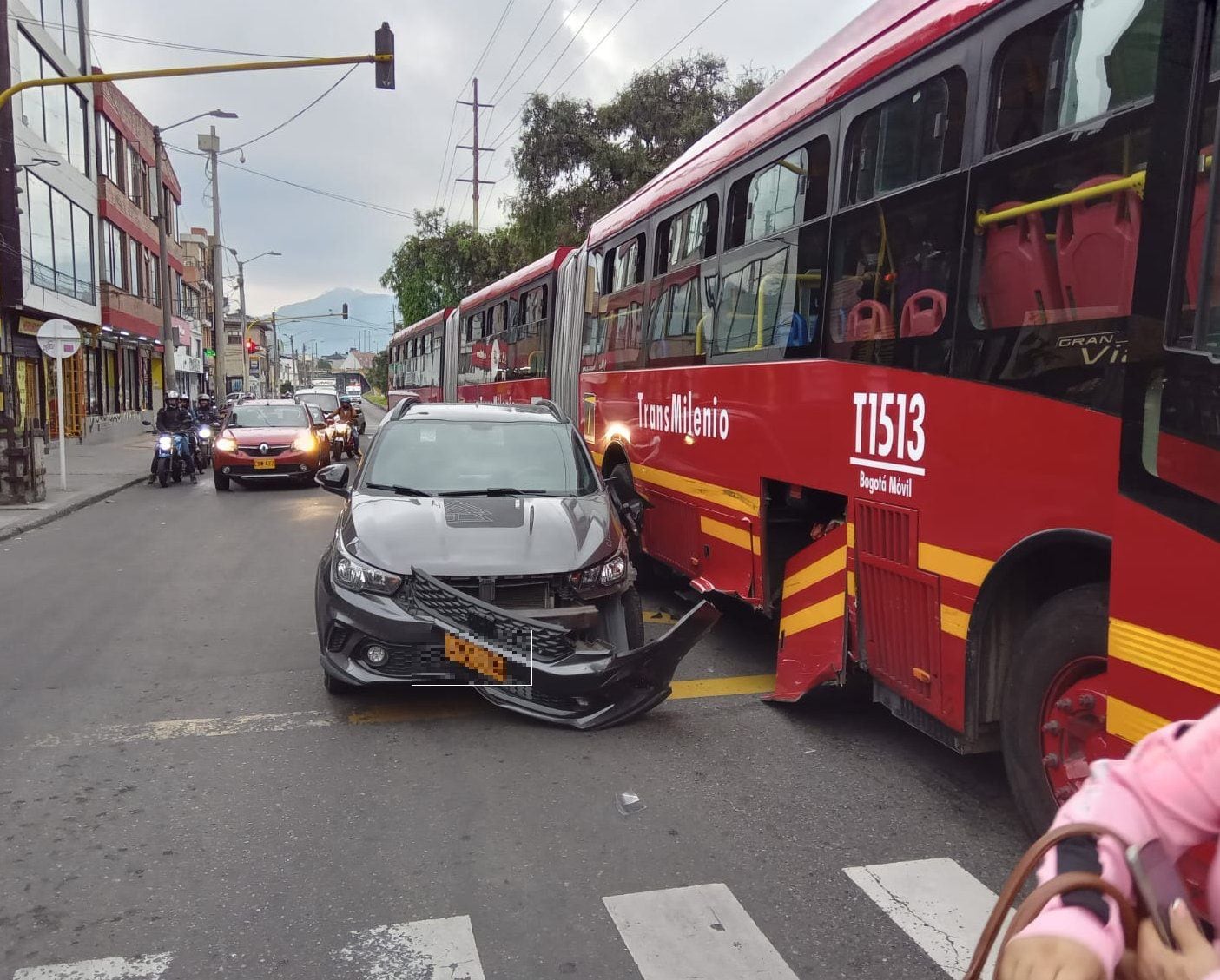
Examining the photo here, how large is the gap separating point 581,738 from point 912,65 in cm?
353

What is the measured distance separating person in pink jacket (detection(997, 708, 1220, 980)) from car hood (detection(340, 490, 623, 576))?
3881 millimetres

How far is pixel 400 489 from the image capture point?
6203mm

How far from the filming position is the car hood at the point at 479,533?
527 cm

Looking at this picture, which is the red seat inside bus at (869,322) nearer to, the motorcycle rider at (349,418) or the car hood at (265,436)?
the car hood at (265,436)

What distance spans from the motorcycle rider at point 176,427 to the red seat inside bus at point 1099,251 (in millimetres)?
18412

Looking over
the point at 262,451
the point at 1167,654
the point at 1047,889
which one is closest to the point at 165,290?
the point at 262,451

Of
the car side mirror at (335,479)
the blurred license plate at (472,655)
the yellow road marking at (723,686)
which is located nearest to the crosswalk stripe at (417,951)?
the blurred license plate at (472,655)

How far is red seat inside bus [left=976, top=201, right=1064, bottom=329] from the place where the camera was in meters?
3.48

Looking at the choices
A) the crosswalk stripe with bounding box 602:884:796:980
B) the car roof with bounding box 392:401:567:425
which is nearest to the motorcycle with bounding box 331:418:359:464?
the car roof with bounding box 392:401:567:425

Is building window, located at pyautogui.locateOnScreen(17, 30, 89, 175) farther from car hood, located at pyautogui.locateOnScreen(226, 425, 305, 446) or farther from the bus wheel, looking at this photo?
the bus wheel

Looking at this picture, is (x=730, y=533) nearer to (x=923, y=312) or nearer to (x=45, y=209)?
(x=923, y=312)

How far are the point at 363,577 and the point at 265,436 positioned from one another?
13.6 metres

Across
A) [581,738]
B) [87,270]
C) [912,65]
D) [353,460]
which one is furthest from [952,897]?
[87,270]

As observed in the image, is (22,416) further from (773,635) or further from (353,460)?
(773,635)
